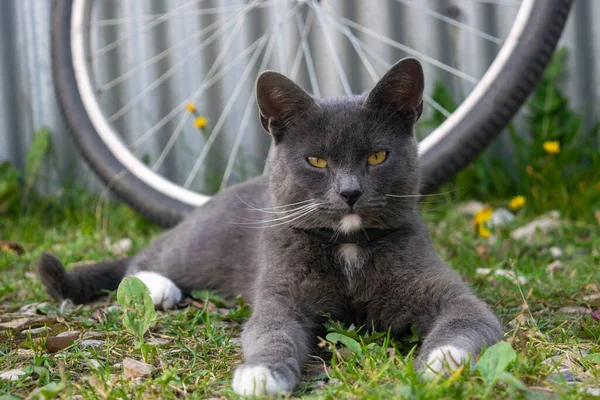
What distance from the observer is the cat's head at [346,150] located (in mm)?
1856

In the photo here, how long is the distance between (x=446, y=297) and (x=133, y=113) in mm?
3047

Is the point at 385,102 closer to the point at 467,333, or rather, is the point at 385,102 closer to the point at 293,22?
the point at 467,333

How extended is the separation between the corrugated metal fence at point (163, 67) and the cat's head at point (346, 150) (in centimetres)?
211

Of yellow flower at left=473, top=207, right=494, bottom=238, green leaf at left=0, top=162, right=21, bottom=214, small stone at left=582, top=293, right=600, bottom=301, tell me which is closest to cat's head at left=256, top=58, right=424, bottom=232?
small stone at left=582, top=293, right=600, bottom=301

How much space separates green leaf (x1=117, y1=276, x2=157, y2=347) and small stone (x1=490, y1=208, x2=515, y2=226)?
6.88ft

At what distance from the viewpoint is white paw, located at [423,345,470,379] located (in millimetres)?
1391

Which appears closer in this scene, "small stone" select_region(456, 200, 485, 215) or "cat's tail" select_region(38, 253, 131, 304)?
"cat's tail" select_region(38, 253, 131, 304)

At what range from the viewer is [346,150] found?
1.87 m

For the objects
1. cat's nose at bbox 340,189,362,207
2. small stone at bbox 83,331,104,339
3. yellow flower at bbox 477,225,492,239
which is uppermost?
cat's nose at bbox 340,189,362,207

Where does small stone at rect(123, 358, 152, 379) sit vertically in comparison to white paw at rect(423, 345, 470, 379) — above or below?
below

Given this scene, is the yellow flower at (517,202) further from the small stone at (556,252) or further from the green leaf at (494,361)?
the green leaf at (494,361)

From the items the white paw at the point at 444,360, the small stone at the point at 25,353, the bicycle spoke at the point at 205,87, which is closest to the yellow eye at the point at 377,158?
the white paw at the point at 444,360

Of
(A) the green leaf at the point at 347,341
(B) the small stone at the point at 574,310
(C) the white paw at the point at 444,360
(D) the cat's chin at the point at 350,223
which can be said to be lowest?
(B) the small stone at the point at 574,310

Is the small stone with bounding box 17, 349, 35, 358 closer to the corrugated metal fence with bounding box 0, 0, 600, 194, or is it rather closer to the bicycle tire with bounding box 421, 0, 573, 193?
the bicycle tire with bounding box 421, 0, 573, 193
